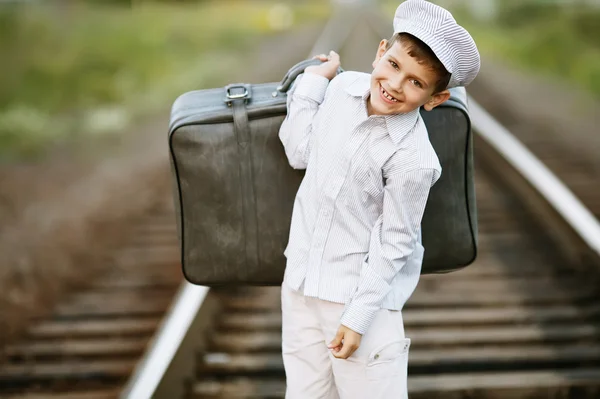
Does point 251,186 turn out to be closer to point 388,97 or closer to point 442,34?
point 388,97

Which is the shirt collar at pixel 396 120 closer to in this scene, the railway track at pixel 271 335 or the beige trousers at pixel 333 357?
the beige trousers at pixel 333 357

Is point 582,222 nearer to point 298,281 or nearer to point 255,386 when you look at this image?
point 255,386

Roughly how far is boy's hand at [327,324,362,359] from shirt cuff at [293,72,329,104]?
54 cm

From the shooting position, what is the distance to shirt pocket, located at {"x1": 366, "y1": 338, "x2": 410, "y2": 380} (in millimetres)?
1804

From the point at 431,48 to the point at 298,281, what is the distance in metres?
0.60

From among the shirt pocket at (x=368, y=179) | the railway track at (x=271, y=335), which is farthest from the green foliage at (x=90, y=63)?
the shirt pocket at (x=368, y=179)

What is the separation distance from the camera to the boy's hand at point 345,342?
1.73m

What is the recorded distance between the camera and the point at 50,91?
9.47 m

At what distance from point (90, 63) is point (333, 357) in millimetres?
9909

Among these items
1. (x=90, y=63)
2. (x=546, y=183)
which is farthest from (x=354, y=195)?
(x=90, y=63)

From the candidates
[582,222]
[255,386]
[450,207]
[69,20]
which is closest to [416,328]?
[255,386]

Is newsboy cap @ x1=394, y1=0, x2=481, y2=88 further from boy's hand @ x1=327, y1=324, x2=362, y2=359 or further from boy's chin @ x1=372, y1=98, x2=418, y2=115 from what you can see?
boy's hand @ x1=327, y1=324, x2=362, y2=359

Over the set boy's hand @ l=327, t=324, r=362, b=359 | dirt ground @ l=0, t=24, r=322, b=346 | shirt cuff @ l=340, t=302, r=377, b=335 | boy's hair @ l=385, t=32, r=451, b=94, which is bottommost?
boy's hand @ l=327, t=324, r=362, b=359

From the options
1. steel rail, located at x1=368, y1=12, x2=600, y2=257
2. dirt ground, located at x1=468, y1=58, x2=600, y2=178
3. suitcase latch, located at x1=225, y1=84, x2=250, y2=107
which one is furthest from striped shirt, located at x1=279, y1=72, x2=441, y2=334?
dirt ground, located at x1=468, y1=58, x2=600, y2=178
